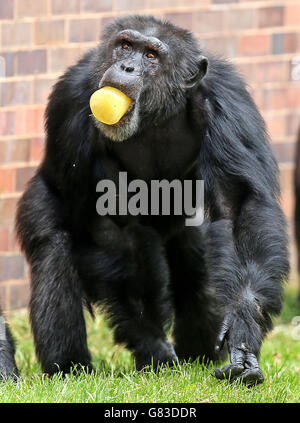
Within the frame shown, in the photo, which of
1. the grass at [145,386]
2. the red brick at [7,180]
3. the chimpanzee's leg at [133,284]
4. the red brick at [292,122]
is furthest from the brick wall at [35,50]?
the chimpanzee's leg at [133,284]

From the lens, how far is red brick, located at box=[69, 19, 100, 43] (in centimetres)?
805

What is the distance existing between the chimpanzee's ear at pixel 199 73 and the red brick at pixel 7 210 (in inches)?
102

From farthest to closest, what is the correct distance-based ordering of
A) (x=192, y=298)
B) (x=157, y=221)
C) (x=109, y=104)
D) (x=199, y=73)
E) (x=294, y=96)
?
(x=294, y=96)
(x=192, y=298)
(x=157, y=221)
(x=199, y=73)
(x=109, y=104)

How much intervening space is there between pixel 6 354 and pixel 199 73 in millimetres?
1861

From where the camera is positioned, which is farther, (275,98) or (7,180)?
(275,98)

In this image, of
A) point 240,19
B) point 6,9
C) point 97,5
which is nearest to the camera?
point 6,9

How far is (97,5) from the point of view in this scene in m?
8.15

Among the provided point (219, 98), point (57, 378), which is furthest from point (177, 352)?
point (219, 98)

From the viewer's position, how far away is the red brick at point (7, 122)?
7.86m

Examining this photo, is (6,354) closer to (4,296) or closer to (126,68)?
(126,68)

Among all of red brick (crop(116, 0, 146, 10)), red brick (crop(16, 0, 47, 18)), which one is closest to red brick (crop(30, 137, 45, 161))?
red brick (crop(16, 0, 47, 18))

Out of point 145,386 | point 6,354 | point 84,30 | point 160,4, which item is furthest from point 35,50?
point 145,386

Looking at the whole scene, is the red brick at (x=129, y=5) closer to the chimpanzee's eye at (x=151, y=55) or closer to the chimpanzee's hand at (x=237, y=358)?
the chimpanzee's eye at (x=151, y=55)

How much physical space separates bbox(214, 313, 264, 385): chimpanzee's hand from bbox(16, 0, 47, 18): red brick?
3.62 m
